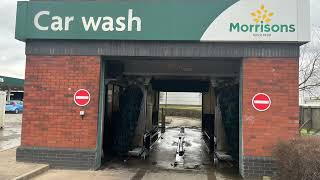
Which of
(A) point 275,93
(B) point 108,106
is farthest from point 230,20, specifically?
(B) point 108,106

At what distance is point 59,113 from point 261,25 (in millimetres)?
5680

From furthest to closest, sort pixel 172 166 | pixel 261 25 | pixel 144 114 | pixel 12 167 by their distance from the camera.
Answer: pixel 144 114, pixel 172 166, pixel 261 25, pixel 12 167

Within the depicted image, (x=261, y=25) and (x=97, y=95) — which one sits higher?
(x=261, y=25)

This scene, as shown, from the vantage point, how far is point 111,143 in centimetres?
1305

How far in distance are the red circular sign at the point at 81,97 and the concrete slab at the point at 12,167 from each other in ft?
6.04

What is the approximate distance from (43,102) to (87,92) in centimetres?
124

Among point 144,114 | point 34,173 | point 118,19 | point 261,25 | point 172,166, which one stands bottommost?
point 172,166

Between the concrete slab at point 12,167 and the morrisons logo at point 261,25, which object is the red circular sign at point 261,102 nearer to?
the morrisons logo at point 261,25

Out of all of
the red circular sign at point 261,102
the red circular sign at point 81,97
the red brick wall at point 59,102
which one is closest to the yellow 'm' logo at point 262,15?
the red circular sign at point 261,102

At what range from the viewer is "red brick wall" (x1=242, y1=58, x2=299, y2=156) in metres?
8.79

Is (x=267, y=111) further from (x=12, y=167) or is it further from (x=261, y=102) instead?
(x=12, y=167)

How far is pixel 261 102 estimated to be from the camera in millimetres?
Result: 8898

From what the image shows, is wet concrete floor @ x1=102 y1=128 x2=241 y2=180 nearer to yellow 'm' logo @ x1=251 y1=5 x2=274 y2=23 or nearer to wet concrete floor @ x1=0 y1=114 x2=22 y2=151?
yellow 'm' logo @ x1=251 y1=5 x2=274 y2=23

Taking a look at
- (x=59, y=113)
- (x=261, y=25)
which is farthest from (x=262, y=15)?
(x=59, y=113)
